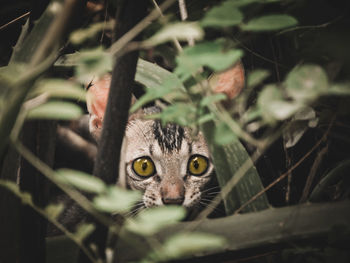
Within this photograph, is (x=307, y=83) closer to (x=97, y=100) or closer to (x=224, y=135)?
(x=224, y=135)

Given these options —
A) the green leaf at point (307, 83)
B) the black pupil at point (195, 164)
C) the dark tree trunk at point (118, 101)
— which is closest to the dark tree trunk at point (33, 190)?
the dark tree trunk at point (118, 101)

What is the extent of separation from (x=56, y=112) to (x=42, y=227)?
1.29ft

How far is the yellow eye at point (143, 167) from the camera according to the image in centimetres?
132

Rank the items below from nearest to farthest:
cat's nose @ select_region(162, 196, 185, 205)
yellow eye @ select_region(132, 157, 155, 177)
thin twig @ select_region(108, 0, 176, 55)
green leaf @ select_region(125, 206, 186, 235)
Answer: green leaf @ select_region(125, 206, 186, 235)
thin twig @ select_region(108, 0, 176, 55)
cat's nose @ select_region(162, 196, 185, 205)
yellow eye @ select_region(132, 157, 155, 177)

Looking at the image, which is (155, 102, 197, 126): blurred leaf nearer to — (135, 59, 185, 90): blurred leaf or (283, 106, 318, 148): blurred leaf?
(283, 106, 318, 148): blurred leaf

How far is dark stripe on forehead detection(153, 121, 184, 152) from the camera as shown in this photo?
1.38m

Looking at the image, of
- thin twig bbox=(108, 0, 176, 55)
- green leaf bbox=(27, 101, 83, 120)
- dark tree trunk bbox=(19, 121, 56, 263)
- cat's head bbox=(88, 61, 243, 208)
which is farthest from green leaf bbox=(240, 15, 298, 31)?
cat's head bbox=(88, 61, 243, 208)

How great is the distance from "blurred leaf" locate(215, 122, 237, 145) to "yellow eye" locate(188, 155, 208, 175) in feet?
3.01

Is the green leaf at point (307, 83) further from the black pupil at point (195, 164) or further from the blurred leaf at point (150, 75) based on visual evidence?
the black pupil at point (195, 164)

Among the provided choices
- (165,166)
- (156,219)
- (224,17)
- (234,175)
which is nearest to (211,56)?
(224,17)

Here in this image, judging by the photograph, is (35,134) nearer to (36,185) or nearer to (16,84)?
(36,185)

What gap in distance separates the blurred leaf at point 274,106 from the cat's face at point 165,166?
0.88 metres

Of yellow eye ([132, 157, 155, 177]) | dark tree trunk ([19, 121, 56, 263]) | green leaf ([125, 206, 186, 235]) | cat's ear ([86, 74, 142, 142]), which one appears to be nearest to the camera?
green leaf ([125, 206, 186, 235])

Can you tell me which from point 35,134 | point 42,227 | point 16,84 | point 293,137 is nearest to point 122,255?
point 42,227
